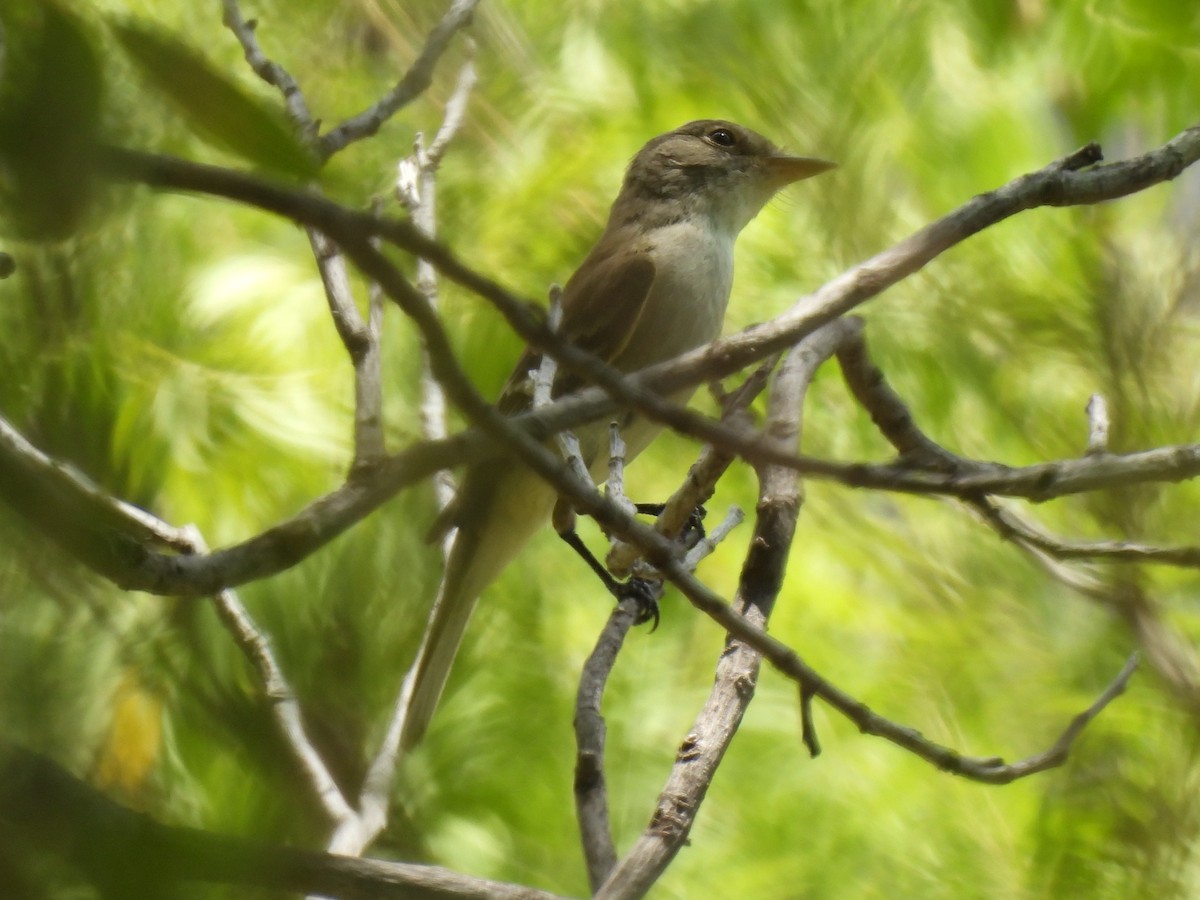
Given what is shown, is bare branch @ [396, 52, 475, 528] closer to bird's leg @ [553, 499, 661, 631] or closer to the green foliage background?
the green foliage background

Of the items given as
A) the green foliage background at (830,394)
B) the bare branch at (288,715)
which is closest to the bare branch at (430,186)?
the green foliage background at (830,394)

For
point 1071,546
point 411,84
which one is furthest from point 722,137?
point 1071,546

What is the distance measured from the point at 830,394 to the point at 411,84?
5.30 ft

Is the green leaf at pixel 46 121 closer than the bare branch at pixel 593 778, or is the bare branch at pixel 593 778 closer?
the green leaf at pixel 46 121

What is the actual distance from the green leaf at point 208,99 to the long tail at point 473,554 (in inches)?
37.2

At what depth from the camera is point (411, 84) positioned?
2168 millimetres

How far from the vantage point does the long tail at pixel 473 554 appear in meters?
1.79

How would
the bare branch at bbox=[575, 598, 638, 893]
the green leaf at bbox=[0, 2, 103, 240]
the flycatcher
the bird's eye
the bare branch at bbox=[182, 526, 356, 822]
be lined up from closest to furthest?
the green leaf at bbox=[0, 2, 103, 240] < the bare branch at bbox=[182, 526, 356, 822] < the bare branch at bbox=[575, 598, 638, 893] < the flycatcher < the bird's eye

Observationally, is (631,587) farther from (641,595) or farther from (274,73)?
(274,73)

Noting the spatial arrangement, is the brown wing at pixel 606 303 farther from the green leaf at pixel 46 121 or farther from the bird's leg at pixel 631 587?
the green leaf at pixel 46 121

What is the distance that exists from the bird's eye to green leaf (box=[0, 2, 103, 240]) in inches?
130

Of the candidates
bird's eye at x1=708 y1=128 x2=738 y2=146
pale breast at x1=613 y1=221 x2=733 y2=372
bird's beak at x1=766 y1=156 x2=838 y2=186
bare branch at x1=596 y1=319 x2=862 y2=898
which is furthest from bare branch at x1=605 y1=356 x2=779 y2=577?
bird's eye at x1=708 y1=128 x2=738 y2=146

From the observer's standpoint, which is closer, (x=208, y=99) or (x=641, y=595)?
(x=208, y=99)

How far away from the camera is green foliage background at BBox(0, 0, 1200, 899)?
90.7 inches
